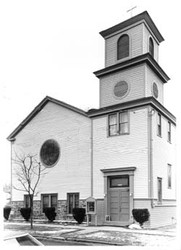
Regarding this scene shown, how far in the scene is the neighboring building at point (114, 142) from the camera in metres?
10.4

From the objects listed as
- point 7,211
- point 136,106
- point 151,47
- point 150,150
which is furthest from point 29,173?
point 151,47

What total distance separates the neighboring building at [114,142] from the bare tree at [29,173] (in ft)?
0.72

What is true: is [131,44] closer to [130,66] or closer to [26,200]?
[130,66]

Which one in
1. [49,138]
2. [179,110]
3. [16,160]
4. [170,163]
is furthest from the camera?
[49,138]

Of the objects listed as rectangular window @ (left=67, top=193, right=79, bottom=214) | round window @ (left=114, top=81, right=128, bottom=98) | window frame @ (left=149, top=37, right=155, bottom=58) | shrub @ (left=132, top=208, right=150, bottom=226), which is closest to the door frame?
shrub @ (left=132, top=208, right=150, bottom=226)

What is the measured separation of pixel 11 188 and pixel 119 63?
208 inches

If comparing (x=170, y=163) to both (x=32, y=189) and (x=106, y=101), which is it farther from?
(x=32, y=189)

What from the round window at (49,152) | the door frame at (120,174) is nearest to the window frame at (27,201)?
the round window at (49,152)

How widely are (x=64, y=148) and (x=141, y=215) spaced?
329 cm

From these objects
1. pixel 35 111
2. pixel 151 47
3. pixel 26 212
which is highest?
pixel 151 47

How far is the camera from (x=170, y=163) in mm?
9695

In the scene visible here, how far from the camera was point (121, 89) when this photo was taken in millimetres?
11438

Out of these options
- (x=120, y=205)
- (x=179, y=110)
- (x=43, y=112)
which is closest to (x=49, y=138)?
(x=43, y=112)

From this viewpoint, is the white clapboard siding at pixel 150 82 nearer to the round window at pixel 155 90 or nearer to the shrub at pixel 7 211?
the round window at pixel 155 90
